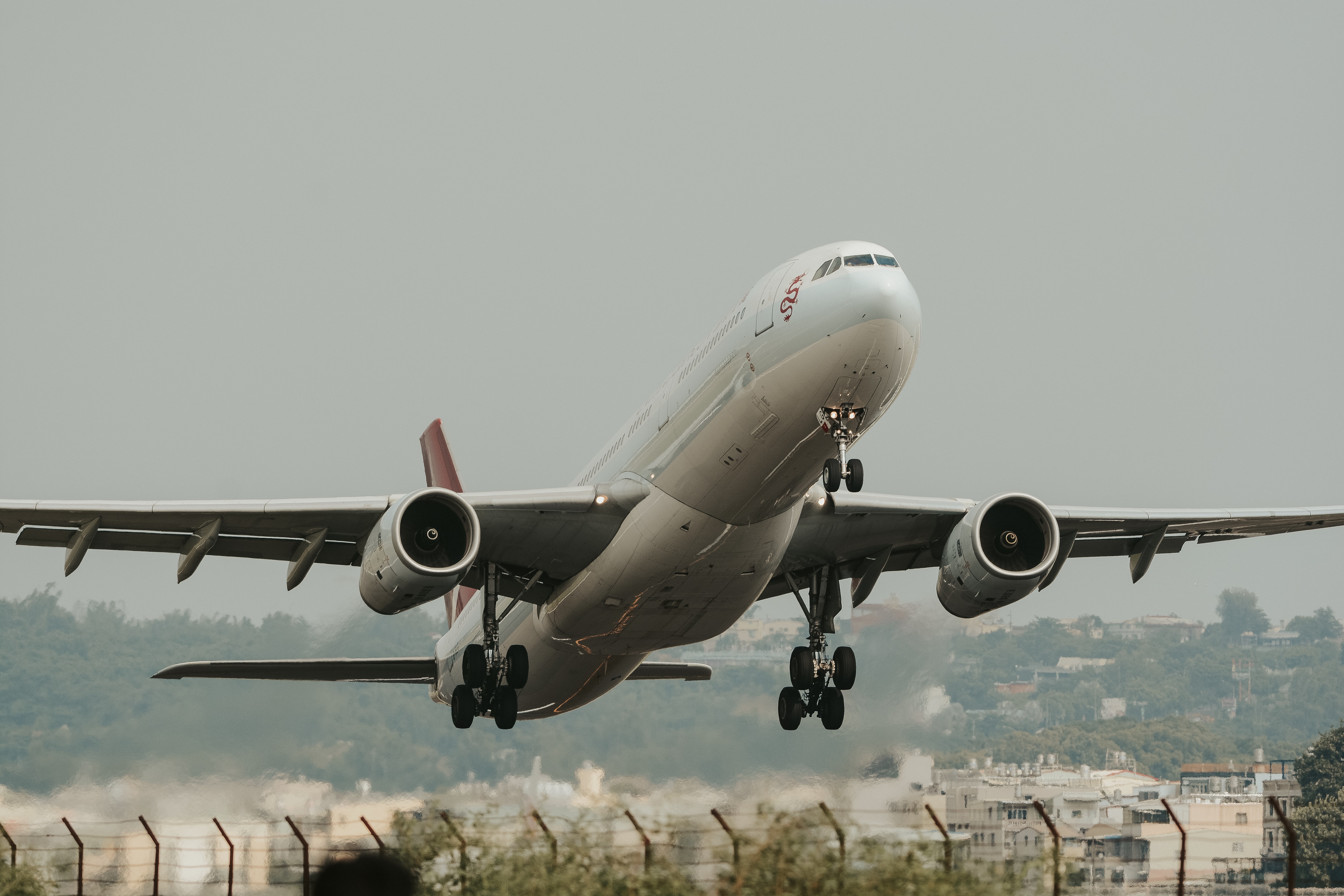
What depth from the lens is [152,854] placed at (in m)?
17.4

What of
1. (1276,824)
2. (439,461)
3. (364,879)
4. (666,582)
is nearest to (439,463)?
(439,461)

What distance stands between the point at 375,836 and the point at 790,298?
7.55 m

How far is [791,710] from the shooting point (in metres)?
23.3

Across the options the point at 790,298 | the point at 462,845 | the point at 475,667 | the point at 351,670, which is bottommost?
the point at 462,845

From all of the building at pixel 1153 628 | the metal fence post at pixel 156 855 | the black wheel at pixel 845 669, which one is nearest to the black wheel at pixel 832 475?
the black wheel at pixel 845 669

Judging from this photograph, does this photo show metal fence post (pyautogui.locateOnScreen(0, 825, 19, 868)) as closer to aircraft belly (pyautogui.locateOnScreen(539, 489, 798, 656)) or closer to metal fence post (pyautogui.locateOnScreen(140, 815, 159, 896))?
metal fence post (pyautogui.locateOnScreen(140, 815, 159, 896))

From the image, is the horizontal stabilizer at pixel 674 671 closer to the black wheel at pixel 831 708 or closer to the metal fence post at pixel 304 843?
the black wheel at pixel 831 708

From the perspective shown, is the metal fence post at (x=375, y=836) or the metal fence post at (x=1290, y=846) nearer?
the metal fence post at (x=1290, y=846)

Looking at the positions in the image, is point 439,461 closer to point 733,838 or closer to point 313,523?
point 313,523

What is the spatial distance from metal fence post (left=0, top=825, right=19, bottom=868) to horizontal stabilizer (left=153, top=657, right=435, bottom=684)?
619 centimetres

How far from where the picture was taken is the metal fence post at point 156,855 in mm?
16219

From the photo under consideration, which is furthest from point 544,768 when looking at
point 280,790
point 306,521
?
point 306,521

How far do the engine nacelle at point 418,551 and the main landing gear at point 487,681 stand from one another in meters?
2.52

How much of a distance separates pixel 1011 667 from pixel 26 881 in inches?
1692
